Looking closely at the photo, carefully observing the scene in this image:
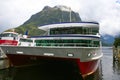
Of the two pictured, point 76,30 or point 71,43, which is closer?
point 71,43

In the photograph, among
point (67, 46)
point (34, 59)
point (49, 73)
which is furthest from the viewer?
point (49, 73)

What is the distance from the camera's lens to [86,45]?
2709 centimetres

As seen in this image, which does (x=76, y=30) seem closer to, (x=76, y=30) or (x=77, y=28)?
(x=76, y=30)

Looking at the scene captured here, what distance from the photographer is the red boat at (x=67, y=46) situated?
83.6ft

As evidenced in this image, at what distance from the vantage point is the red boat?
1003 inches

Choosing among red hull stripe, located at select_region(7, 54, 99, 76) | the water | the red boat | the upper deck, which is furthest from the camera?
the water

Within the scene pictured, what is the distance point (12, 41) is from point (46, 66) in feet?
26.3

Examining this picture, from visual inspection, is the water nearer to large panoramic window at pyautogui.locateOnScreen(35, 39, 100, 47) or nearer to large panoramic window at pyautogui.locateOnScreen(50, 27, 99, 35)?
large panoramic window at pyautogui.locateOnScreen(35, 39, 100, 47)

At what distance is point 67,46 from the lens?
27453 millimetres

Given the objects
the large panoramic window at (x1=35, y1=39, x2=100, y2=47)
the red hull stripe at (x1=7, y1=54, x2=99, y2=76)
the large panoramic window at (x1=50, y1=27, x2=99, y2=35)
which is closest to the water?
the red hull stripe at (x1=7, y1=54, x2=99, y2=76)

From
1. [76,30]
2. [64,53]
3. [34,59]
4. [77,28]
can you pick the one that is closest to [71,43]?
[64,53]

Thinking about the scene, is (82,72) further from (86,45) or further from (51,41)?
(51,41)

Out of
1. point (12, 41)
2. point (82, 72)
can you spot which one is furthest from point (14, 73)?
point (82, 72)

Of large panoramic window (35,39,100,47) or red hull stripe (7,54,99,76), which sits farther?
large panoramic window (35,39,100,47)
